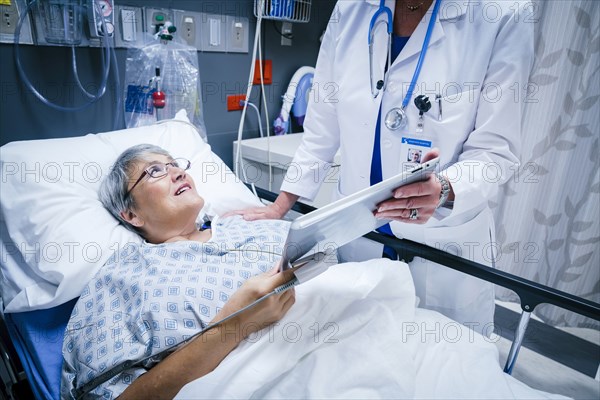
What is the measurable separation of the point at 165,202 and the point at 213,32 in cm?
110

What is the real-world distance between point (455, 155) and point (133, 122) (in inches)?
53.9

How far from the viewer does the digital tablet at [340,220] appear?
747mm

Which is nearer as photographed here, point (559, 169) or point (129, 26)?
point (129, 26)

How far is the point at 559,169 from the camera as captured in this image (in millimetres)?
1949

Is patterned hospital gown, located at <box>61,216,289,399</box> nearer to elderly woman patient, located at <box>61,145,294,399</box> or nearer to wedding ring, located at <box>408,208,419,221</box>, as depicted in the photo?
elderly woman patient, located at <box>61,145,294,399</box>

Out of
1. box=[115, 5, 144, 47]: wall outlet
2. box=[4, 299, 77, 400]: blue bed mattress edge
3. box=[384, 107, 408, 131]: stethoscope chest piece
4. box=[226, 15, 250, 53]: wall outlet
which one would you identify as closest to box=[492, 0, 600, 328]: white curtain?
box=[384, 107, 408, 131]: stethoscope chest piece

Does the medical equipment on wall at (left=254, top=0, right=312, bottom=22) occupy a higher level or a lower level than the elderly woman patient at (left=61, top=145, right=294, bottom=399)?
higher

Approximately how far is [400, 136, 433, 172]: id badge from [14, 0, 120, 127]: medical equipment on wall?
1.21 m

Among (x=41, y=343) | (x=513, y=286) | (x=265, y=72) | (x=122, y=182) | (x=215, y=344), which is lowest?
(x=41, y=343)

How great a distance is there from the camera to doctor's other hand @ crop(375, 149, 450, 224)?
935 millimetres

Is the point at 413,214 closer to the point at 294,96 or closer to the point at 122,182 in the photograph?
the point at 122,182

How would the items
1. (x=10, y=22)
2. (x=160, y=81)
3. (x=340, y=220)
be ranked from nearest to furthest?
(x=340, y=220), (x=10, y=22), (x=160, y=81)

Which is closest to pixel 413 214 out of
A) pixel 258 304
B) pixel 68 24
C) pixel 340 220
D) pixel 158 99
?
pixel 340 220

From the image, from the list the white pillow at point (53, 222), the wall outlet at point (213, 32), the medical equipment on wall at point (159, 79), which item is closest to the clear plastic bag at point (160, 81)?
the medical equipment on wall at point (159, 79)
